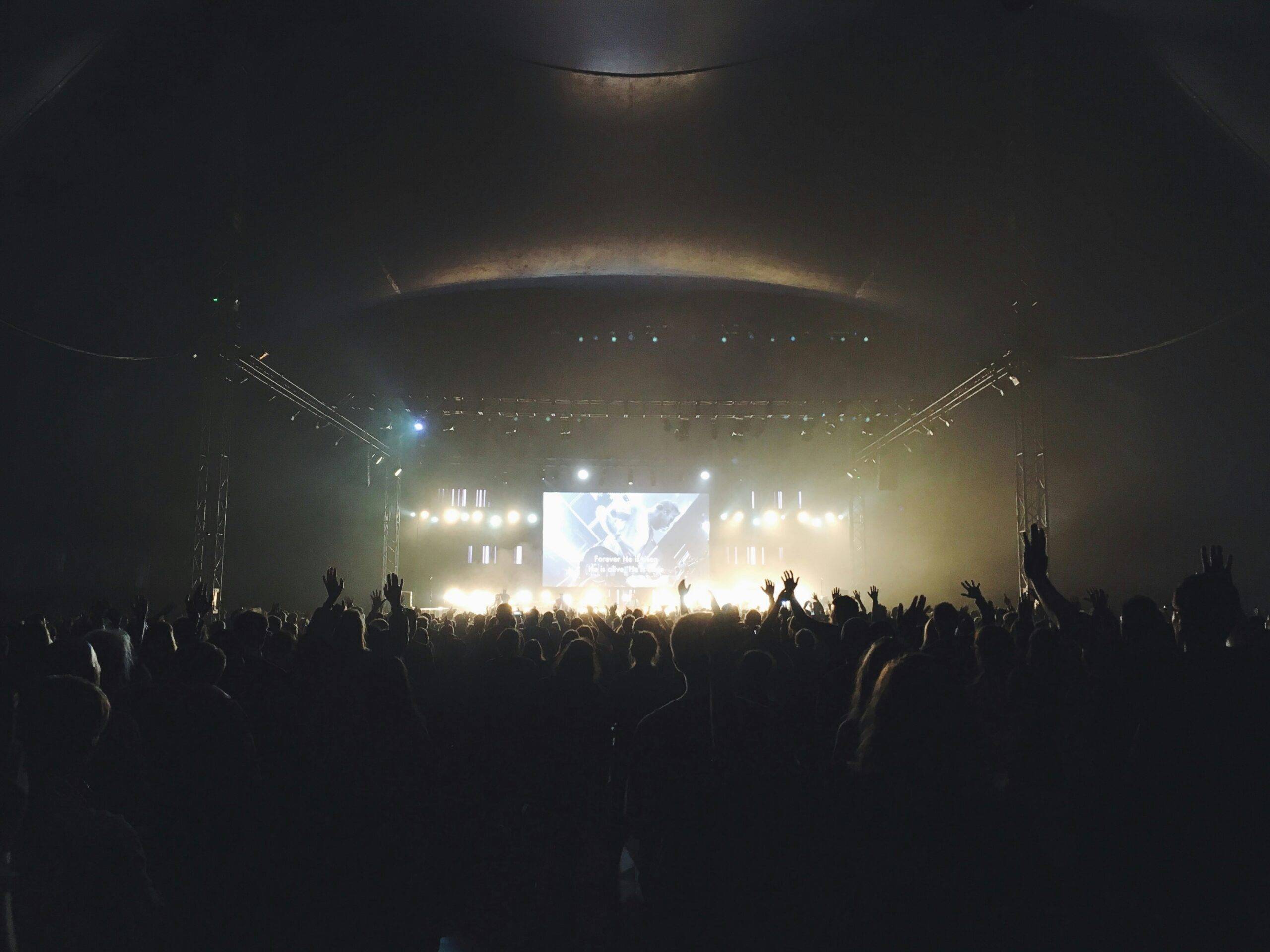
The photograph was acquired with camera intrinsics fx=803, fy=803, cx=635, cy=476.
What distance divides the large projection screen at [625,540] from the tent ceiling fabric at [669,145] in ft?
40.5

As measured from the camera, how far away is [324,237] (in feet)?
A: 44.1

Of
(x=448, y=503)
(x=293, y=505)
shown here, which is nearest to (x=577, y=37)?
(x=293, y=505)

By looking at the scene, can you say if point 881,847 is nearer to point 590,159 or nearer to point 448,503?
point 590,159

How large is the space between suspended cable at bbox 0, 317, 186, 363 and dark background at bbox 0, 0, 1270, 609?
107mm

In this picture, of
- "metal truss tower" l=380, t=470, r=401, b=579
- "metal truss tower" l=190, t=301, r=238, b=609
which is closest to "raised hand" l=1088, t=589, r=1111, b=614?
"metal truss tower" l=190, t=301, r=238, b=609

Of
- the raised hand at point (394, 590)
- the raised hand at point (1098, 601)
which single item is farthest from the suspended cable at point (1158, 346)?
the raised hand at point (394, 590)

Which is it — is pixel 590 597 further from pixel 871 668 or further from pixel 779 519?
Answer: pixel 871 668

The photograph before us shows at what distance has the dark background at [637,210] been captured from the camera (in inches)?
348

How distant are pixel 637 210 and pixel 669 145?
78.5 inches

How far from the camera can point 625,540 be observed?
83.7 feet

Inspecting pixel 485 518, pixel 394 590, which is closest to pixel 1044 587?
pixel 394 590

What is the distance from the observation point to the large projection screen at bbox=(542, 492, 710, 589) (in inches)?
1001

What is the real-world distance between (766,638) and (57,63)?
8.44 m

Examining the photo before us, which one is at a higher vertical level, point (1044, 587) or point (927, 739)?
point (1044, 587)
